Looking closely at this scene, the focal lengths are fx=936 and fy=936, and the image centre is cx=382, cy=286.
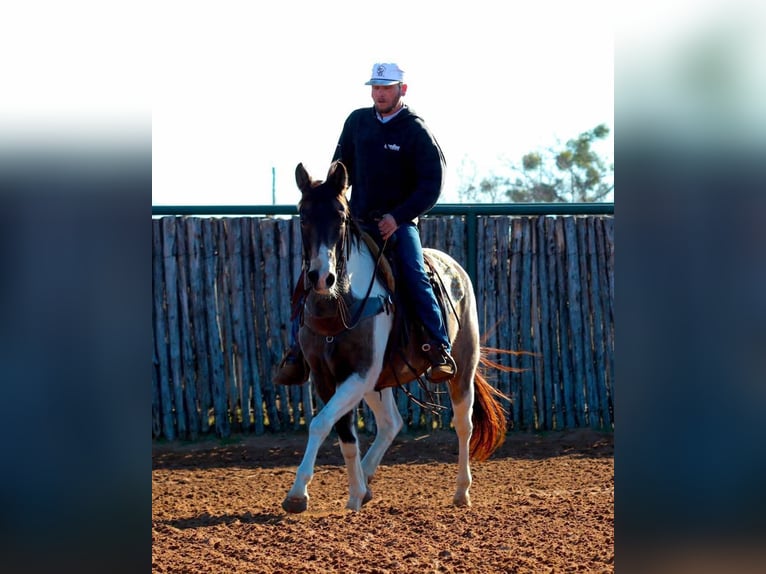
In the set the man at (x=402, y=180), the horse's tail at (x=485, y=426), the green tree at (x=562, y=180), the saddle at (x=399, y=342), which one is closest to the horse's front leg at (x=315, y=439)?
A: the saddle at (x=399, y=342)

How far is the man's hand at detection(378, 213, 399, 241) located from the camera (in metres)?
6.62

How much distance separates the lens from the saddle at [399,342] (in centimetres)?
679

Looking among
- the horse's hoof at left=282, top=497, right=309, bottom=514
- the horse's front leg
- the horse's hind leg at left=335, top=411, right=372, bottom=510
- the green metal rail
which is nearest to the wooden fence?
the green metal rail

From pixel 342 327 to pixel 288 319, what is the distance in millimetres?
4768

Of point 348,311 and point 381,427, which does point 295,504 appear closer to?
point 348,311

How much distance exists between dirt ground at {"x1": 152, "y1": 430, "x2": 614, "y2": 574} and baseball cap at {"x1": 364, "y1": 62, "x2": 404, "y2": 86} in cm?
306

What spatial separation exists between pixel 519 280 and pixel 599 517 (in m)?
5.39

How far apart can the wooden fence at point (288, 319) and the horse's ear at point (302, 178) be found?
16.8 feet

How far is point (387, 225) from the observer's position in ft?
21.7

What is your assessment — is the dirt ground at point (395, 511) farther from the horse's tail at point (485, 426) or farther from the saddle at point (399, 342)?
the saddle at point (399, 342)

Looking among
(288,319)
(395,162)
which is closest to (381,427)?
(395,162)

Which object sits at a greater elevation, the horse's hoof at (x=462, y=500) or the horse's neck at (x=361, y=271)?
the horse's neck at (x=361, y=271)

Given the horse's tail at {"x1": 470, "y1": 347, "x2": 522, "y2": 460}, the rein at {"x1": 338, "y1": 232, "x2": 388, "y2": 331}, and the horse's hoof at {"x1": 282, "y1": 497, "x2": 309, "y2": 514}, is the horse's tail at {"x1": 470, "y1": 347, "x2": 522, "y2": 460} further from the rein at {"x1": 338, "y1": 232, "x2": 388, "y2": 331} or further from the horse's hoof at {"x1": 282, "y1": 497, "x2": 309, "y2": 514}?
the horse's hoof at {"x1": 282, "y1": 497, "x2": 309, "y2": 514}
